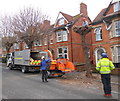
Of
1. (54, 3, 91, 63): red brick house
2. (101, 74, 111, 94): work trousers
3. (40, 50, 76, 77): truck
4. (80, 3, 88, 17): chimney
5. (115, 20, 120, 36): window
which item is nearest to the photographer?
(101, 74, 111, 94): work trousers

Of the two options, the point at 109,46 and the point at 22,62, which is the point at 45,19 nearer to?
the point at 22,62

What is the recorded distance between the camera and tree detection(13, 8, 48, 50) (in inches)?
562

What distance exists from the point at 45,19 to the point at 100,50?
9299 millimetres

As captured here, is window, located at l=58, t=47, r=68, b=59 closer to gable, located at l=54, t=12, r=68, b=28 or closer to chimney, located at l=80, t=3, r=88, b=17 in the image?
gable, located at l=54, t=12, r=68, b=28

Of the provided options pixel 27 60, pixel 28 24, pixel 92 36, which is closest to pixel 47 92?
pixel 27 60

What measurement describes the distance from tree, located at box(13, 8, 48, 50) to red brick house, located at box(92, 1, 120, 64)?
818 centimetres

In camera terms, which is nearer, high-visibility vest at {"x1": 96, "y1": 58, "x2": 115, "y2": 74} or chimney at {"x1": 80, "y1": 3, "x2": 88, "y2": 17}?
high-visibility vest at {"x1": 96, "y1": 58, "x2": 115, "y2": 74}

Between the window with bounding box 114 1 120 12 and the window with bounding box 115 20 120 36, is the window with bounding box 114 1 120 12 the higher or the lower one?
the higher one

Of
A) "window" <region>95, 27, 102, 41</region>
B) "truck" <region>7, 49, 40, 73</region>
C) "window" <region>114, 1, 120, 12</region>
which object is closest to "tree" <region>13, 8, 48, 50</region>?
"truck" <region>7, 49, 40, 73</region>

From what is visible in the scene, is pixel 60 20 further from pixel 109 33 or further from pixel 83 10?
pixel 109 33

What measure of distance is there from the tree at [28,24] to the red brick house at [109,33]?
8.18m

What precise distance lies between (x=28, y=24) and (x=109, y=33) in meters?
10.8

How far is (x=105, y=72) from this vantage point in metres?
4.88

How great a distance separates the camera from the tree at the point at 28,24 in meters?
14.3
